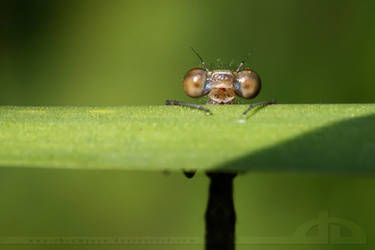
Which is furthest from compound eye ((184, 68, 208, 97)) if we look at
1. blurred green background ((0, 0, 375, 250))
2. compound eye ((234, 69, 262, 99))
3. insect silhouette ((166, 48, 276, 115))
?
blurred green background ((0, 0, 375, 250))

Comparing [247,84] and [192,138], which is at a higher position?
[247,84]

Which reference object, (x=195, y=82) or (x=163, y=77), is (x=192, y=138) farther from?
(x=163, y=77)

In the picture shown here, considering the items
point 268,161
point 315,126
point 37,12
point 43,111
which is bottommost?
point 268,161

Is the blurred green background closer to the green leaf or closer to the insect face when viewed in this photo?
the insect face

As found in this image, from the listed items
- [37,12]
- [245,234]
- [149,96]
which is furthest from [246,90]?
[37,12]

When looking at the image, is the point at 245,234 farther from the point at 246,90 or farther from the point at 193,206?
the point at 246,90

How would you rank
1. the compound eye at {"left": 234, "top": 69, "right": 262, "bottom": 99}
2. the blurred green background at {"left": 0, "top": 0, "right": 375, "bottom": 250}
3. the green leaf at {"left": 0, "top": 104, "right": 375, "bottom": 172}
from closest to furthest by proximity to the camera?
1. the green leaf at {"left": 0, "top": 104, "right": 375, "bottom": 172}
2. the compound eye at {"left": 234, "top": 69, "right": 262, "bottom": 99}
3. the blurred green background at {"left": 0, "top": 0, "right": 375, "bottom": 250}

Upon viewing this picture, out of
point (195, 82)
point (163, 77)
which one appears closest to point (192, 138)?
point (195, 82)

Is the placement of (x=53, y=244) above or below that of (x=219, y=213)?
above
